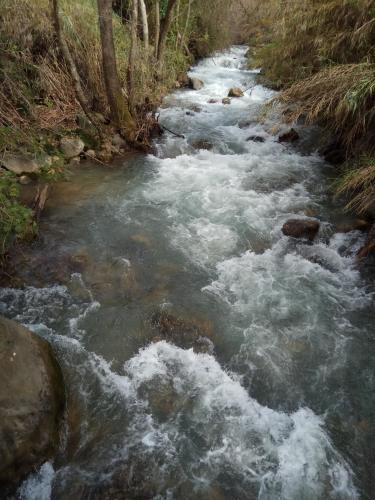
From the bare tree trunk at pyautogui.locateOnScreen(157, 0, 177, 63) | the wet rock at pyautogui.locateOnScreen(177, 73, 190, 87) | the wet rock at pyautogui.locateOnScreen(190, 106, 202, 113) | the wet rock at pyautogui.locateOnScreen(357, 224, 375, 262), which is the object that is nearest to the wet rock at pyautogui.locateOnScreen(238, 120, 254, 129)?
the wet rock at pyautogui.locateOnScreen(190, 106, 202, 113)

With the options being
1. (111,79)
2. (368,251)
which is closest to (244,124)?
(111,79)

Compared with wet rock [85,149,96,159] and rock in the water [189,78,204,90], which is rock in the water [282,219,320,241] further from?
rock in the water [189,78,204,90]

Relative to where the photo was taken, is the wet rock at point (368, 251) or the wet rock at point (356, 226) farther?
the wet rock at point (356, 226)

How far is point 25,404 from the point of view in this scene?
2201 mm

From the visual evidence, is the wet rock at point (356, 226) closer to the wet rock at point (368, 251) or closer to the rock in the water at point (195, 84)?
the wet rock at point (368, 251)

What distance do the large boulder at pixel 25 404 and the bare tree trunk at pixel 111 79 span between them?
15.2 ft

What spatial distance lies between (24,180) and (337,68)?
4.53 metres

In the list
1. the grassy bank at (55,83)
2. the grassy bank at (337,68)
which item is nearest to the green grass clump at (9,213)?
the grassy bank at (55,83)

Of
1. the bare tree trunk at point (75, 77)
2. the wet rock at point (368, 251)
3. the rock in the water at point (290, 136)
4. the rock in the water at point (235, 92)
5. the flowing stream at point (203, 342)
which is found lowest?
the flowing stream at point (203, 342)

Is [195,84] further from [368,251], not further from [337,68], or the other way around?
[368,251]

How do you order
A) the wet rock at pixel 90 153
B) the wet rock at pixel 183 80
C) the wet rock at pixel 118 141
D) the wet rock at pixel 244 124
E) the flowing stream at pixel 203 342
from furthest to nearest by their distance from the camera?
the wet rock at pixel 183 80, the wet rock at pixel 244 124, the wet rock at pixel 118 141, the wet rock at pixel 90 153, the flowing stream at pixel 203 342

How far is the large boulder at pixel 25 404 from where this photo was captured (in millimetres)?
2074

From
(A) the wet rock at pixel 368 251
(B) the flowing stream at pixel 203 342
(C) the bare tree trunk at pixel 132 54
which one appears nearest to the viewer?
(B) the flowing stream at pixel 203 342

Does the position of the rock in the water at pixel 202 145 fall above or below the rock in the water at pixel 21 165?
below
